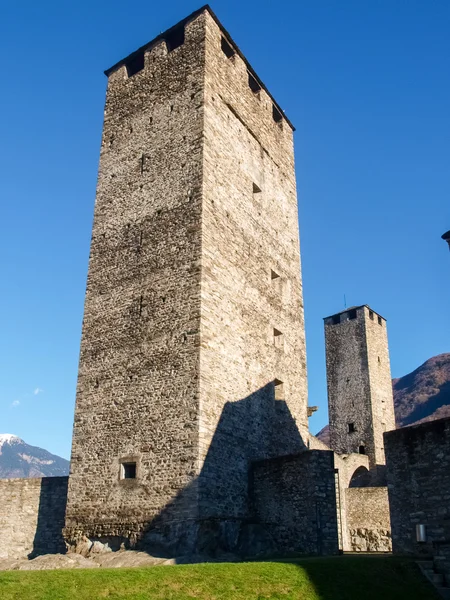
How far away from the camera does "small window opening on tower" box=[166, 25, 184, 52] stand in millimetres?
20559

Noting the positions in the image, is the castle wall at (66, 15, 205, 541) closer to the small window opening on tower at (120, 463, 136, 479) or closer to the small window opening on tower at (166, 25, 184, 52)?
the small window opening on tower at (120, 463, 136, 479)

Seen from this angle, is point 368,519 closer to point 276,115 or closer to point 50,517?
point 50,517

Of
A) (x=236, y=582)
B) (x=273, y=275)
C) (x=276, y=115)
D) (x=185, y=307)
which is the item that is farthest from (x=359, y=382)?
(x=236, y=582)

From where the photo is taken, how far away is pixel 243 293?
18.0 metres

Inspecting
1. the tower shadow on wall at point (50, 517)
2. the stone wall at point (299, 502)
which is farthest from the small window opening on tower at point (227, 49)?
the tower shadow on wall at point (50, 517)

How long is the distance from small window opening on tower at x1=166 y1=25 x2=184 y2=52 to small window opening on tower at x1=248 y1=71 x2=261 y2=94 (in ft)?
9.56

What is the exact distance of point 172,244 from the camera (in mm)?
16969

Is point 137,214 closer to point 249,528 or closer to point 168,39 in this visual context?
point 168,39

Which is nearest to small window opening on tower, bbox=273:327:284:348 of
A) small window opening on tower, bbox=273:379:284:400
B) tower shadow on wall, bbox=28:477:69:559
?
small window opening on tower, bbox=273:379:284:400

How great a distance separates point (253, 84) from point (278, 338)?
9791 mm

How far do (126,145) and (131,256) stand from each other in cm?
442

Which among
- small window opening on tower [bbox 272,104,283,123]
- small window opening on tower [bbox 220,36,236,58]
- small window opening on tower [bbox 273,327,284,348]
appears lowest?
small window opening on tower [bbox 273,327,284,348]

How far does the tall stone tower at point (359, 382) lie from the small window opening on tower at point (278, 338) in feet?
59.7

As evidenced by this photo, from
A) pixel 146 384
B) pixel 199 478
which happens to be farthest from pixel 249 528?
pixel 146 384
